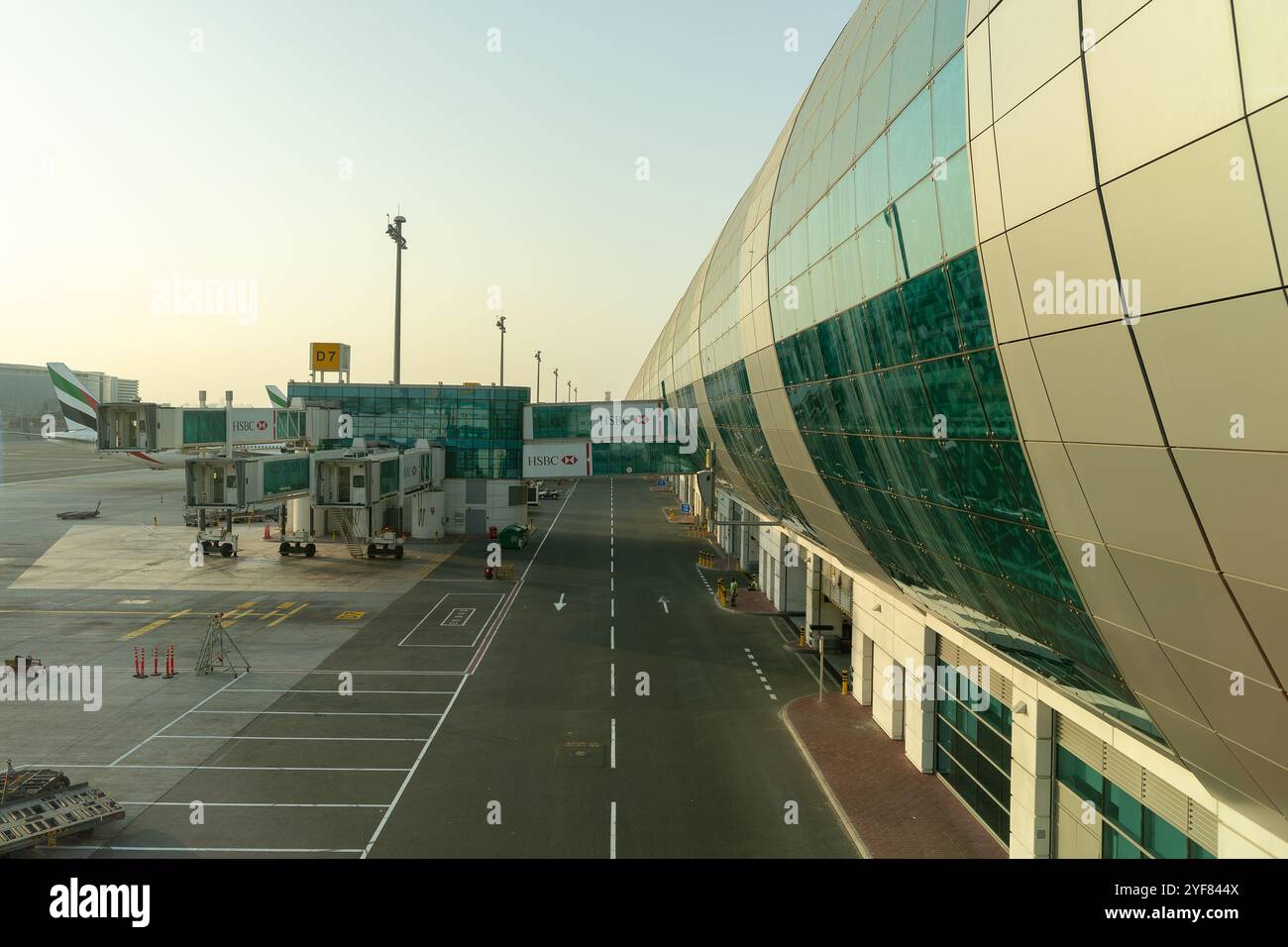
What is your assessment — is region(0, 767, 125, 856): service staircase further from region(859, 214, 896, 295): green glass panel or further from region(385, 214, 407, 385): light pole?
region(385, 214, 407, 385): light pole

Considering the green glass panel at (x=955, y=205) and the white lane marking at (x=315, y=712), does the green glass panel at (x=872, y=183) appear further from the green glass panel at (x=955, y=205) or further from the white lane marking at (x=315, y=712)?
the white lane marking at (x=315, y=712)

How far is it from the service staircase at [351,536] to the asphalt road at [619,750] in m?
19.8

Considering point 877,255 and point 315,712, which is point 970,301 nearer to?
point 877,255

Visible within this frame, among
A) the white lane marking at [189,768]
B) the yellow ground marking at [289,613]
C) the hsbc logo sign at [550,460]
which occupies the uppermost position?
the hsbc logo sign at [550,460]

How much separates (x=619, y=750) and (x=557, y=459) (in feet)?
147

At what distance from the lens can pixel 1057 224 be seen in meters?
7.98

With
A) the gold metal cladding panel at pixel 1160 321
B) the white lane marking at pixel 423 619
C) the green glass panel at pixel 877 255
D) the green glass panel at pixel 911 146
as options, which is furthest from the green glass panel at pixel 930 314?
the white lane marking at pixel 423 619

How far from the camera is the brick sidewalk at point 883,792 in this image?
18.4 m

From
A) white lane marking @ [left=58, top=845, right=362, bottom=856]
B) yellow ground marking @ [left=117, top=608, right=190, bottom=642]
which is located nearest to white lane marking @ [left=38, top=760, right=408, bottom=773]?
white lane marking @ [left=58, top=845, right=362, bottom=856]

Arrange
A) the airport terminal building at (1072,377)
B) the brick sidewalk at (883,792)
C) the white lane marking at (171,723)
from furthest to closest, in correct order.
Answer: the white lane marking at (171,723)
the brick sidewalk at (883,792)
the airport terminal building at (1072,377)

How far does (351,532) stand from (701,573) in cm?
2537

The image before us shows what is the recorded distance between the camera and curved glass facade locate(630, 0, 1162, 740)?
10.6 m
